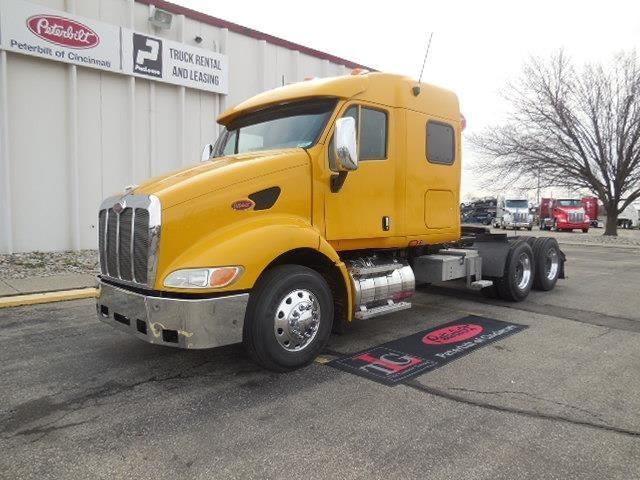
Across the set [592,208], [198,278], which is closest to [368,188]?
[198,278]

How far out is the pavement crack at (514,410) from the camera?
3.18 m

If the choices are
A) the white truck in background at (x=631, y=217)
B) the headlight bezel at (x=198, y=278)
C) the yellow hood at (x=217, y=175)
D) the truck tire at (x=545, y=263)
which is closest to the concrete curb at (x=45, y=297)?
the yellow hood at (x=217, y=175)

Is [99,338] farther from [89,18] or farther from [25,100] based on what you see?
[89,18]

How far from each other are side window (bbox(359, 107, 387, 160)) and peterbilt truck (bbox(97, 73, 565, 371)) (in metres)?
0.02

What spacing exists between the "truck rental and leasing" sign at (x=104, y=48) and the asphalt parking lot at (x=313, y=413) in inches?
299

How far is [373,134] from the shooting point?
514 centimetres

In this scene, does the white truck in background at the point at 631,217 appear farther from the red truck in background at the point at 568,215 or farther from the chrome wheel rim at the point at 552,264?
the chrome wheel rim at the point at 552,264

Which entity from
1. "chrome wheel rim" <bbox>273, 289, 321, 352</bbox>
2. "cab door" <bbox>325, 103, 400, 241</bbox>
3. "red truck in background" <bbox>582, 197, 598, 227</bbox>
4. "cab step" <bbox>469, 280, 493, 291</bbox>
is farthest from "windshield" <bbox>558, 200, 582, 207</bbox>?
"chrome wheel rim" <bbox>273, 289, 321, 352</bbox>

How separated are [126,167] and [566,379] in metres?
10.8

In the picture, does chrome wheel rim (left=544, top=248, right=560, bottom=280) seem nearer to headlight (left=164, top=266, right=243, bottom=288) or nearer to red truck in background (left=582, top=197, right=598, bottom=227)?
headlight (left=164, top=266, right=243, bottom=288)

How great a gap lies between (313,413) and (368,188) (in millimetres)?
2515

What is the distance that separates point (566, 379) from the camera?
4078 millimetres

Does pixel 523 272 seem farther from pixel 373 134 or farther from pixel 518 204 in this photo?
pixel 518 204

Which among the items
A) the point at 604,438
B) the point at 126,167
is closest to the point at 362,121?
the point at 604,438
